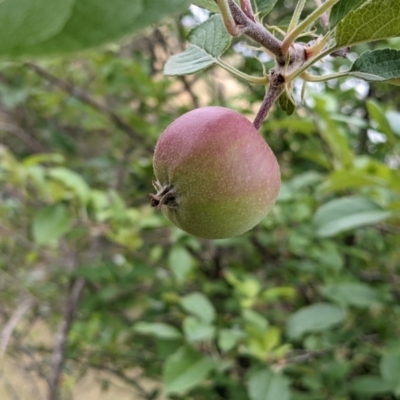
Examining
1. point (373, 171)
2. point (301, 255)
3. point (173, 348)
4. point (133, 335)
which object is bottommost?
point (133, 335)

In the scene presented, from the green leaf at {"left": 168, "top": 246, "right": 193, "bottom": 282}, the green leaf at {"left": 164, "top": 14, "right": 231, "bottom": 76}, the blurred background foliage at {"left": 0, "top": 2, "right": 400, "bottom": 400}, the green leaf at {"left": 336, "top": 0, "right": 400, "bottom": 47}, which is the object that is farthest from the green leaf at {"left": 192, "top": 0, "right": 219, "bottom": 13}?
the green leaf at {"left": 168, "top": 246, "right": 193, "bottom": 282}

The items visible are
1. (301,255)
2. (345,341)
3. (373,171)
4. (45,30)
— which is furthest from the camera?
(301,255)

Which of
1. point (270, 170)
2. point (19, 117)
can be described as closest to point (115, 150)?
point (19, 117)

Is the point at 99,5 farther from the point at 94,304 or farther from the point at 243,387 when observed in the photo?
the point at 94,304

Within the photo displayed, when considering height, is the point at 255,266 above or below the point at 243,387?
above

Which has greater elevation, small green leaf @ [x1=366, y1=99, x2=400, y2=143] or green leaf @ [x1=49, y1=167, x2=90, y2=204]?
small green leaf @ [x1=366, y1=99, x2=400, y2=143]

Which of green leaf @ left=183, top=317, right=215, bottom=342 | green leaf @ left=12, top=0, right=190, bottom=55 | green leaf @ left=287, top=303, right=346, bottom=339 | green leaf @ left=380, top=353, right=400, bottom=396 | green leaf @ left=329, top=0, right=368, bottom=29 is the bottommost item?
green leaf @ left=380, top=353, right=400, bottom=396

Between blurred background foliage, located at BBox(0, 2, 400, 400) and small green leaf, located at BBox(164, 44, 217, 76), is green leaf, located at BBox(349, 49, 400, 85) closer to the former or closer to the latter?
small green leaf, located at BBox(164, 44, 217, 76)

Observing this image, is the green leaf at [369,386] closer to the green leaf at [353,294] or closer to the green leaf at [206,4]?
the green leaf at [353,294]
